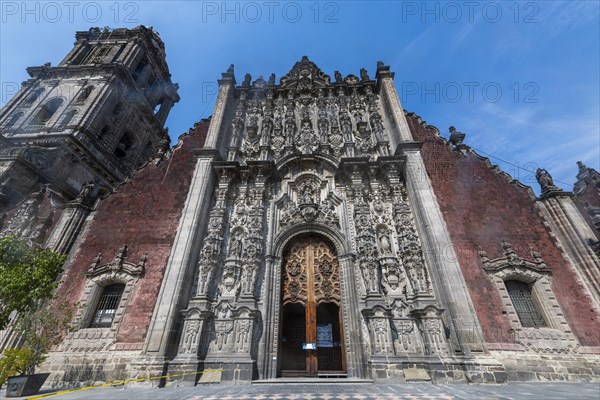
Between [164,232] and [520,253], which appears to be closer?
[520,253]

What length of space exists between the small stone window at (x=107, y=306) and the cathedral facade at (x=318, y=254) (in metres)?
0.05

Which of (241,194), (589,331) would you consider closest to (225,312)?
(241,194)

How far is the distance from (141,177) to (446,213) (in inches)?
600

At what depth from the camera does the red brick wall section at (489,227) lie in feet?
31.9

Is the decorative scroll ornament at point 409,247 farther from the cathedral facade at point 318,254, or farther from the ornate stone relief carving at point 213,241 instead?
the ornate stone relief carving at point 213,241

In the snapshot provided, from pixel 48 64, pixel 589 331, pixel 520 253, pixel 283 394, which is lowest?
pixel 283 394

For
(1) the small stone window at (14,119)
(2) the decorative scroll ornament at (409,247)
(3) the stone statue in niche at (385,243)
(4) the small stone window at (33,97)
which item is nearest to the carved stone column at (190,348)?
(3) the stone statue in niche at (385,243)

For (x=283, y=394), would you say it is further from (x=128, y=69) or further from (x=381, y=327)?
(x=128, y=69)

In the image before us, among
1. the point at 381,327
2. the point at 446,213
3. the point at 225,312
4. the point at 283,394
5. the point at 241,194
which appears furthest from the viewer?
the point at 241,194

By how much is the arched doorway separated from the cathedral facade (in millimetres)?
61

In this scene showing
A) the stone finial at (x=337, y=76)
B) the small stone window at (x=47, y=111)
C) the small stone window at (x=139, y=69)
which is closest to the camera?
the stone finial at (x=337, y=76)

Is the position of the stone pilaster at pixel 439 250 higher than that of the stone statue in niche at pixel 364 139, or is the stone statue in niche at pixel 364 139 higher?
the stone statue in niche at pixel 364 139

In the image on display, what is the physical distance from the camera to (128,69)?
26.5 m

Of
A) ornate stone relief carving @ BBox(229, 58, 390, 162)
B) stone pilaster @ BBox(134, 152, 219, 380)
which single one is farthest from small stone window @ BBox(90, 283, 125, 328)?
ornate stone relief carving @ BBox(229, 58, 390, 162)
